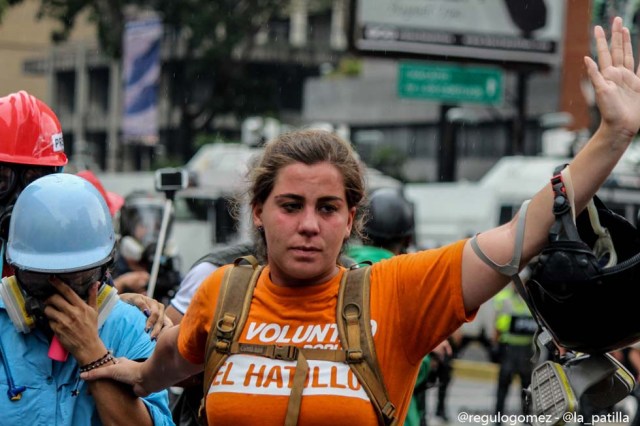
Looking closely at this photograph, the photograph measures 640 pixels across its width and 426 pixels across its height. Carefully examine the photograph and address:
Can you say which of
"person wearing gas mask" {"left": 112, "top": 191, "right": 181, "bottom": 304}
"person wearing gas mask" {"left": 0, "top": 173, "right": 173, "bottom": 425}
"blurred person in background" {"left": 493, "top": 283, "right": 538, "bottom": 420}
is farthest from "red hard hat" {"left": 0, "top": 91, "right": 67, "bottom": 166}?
"blurred person in background" {"left": 493, "top": 283, "right": 538, "bottom": 420}

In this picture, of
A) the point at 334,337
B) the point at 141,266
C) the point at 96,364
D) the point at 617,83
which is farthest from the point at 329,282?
the point at 141,266

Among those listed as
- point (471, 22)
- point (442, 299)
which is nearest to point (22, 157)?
point (442, 299)

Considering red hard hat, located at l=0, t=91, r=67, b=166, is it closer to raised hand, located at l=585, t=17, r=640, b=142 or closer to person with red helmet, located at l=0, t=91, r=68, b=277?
person with red helmet, located at l=0, t=91, r=68, b=277

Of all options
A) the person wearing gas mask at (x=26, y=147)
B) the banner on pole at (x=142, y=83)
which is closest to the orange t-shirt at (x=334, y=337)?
the person wearing gas mask at (x=26, y=147)

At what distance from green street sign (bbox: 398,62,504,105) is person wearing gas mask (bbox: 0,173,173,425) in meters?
21.6

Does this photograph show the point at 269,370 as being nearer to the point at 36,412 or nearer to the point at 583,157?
the point at 36,412

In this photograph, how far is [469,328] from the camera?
23406 mm

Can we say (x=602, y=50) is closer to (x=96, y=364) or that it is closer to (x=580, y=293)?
(x=580, y=293)

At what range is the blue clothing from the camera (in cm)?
332

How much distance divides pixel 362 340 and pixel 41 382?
0.89 m

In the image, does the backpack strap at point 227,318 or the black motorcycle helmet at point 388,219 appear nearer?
the backpack strap at point 227,318

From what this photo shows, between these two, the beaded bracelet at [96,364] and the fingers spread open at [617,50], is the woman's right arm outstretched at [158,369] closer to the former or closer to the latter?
the beaded bracelet at [96,364]

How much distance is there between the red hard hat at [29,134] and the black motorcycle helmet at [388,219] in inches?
92.8

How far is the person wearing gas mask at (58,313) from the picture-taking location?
3338 millimetres
